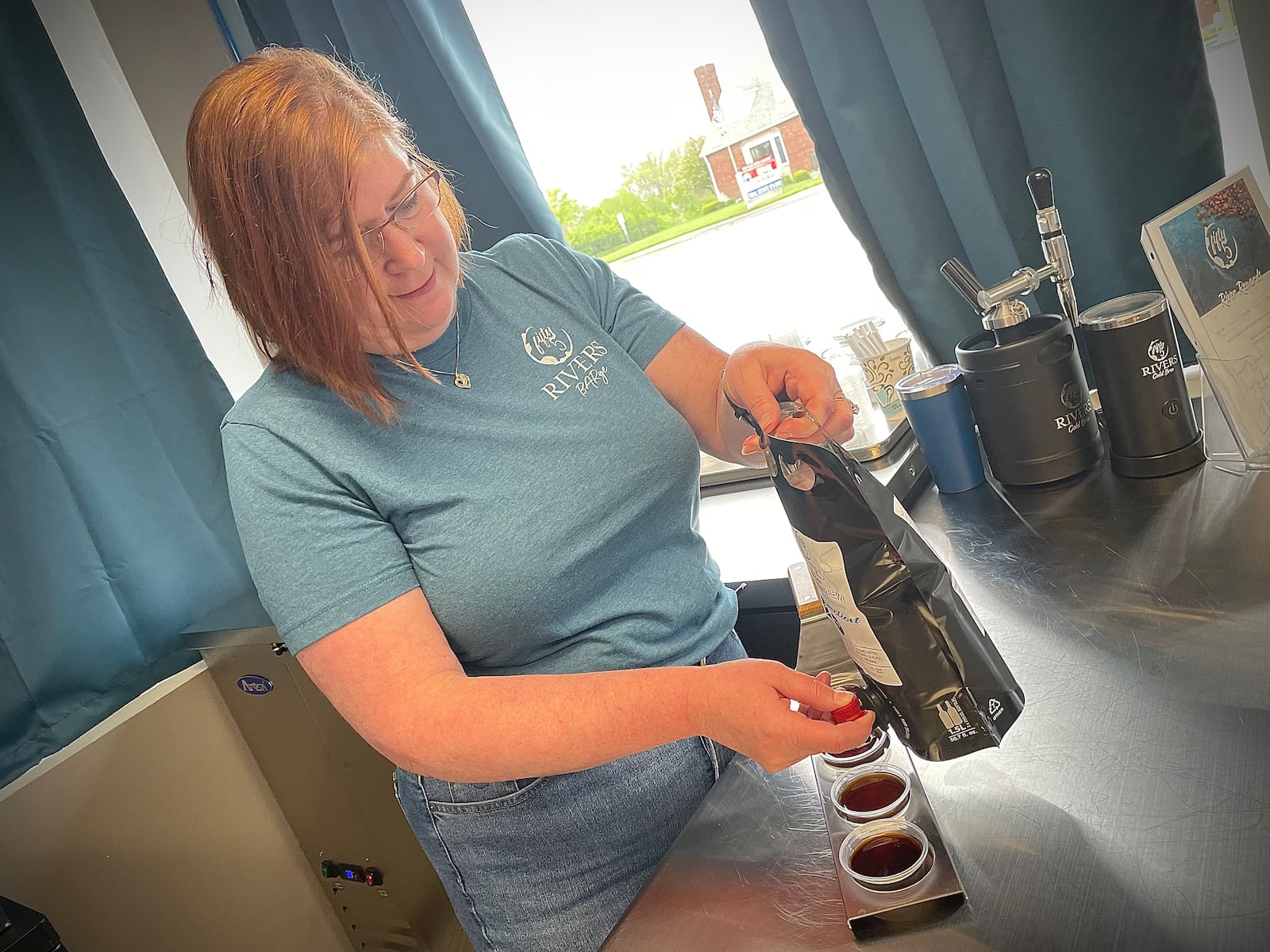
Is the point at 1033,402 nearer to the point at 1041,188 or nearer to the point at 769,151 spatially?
the point at 1041,188

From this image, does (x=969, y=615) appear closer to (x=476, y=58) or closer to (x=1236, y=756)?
(x=1236, y=756)

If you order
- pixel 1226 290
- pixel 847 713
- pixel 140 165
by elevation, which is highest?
pixel 140 165

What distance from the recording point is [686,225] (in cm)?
214

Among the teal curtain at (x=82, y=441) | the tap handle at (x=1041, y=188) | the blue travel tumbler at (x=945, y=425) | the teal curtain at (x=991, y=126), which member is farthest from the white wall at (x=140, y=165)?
the tap handle at (x=1041, y=188)

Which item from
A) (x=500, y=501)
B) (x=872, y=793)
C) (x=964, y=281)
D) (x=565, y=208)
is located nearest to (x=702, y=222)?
(x=565, y=208)

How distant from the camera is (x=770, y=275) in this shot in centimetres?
208

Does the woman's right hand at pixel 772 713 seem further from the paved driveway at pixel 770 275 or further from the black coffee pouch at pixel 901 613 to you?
the paved driveway at pixel 770 275

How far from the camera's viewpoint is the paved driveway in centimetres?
195

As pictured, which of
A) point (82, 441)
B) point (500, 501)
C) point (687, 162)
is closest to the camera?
point (500, 501)

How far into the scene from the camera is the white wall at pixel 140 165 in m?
2.03

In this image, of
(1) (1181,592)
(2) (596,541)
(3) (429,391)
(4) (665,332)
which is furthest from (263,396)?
(1) (1181,592)

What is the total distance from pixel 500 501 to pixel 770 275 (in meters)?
1.25

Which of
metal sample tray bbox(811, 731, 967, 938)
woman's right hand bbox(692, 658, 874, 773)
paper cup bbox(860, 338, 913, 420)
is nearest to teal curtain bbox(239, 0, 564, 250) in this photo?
paper cup bbox(860, 338, 913, 420)

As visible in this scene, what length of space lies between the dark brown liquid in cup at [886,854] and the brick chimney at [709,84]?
5.18 feet
